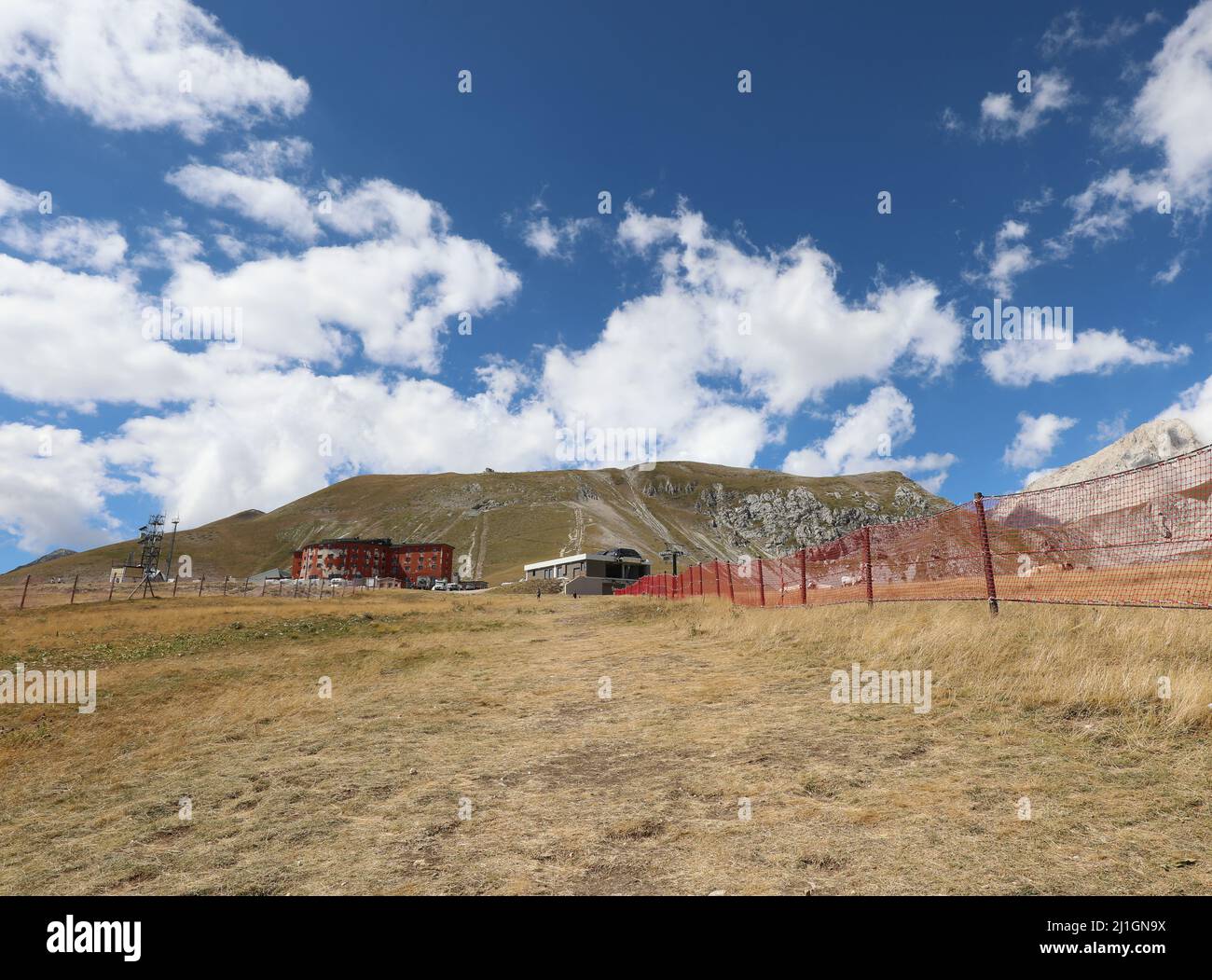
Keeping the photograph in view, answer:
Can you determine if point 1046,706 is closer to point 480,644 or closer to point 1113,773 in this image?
point 1113,773

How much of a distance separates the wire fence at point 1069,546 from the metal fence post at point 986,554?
0.02 meters

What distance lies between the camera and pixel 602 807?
486 centimetres

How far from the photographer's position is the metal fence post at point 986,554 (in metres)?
10.6

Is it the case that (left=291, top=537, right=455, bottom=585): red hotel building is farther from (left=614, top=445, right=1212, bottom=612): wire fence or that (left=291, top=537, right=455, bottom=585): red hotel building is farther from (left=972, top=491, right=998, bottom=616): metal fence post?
(left=972, top=491, right=998, bottom=616): metal fence post

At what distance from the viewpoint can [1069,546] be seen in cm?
1027

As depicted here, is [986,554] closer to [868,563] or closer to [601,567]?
[868,563]

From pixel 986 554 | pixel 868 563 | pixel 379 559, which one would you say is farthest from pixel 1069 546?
pixel 379 559

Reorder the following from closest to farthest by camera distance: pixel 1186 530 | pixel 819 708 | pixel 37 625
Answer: pixel 819 708 → pixel 1186 530 → pixel 37 625

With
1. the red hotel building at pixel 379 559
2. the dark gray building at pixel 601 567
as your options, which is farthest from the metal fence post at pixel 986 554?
the red hotel building at pixel 379 559

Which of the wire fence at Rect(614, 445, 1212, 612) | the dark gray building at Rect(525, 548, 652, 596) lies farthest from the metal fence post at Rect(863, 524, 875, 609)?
the dark gray building at Rect(525, 548, 652, 596)

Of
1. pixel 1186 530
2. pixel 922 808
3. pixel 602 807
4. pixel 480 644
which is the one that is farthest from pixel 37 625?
pixel 1186 530

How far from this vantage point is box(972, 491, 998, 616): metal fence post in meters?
10.6

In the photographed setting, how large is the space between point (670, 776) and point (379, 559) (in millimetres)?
167326
